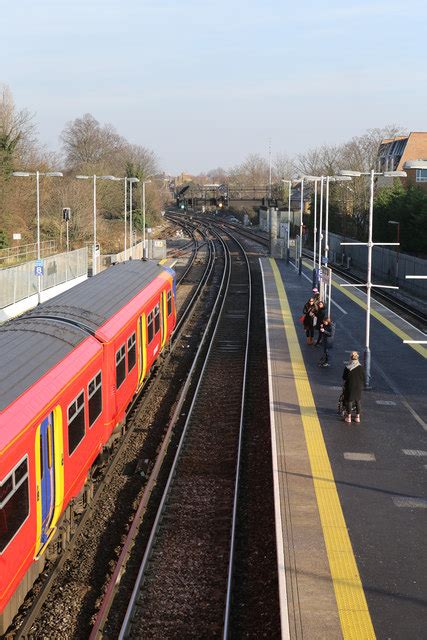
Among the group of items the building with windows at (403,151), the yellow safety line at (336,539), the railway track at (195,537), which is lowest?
the railway track at (195,537)

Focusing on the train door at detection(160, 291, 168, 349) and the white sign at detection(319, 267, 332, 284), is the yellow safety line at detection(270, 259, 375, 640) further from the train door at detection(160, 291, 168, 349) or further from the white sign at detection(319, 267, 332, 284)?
the white sign at detection(319, 267, 332, 284)

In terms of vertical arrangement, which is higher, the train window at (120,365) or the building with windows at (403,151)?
the building with windows at (403,151)

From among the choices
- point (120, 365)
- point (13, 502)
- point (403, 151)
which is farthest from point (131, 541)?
point (403, 151)

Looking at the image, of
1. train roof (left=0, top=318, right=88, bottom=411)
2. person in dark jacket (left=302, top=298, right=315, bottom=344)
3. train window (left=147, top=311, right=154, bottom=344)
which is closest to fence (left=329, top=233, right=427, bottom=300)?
person in dark jacket (left=302, top=298, right=315, bottom=344)

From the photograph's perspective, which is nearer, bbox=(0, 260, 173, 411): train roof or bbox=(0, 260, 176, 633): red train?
bbox=(0, 260, 176, 633): red train

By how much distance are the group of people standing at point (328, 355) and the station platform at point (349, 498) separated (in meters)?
0.33

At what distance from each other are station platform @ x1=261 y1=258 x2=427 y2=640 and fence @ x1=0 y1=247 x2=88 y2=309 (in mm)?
12283

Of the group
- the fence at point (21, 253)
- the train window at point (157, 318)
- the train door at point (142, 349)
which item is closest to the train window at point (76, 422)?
the train door at point (142, 349)

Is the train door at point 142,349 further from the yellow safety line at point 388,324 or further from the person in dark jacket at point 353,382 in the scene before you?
the yellow safety line at point 388,324

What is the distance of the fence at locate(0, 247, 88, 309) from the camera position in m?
28.7

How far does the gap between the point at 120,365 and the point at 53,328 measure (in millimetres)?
2183

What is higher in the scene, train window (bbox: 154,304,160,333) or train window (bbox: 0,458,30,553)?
train window (bbox: 154,304,160,333)

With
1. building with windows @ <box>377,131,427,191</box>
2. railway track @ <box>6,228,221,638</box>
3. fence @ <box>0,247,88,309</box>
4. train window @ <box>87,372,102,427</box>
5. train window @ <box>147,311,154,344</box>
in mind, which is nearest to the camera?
railway track @ <box>6,228,221,638</box>

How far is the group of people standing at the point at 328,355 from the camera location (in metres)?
14.4
